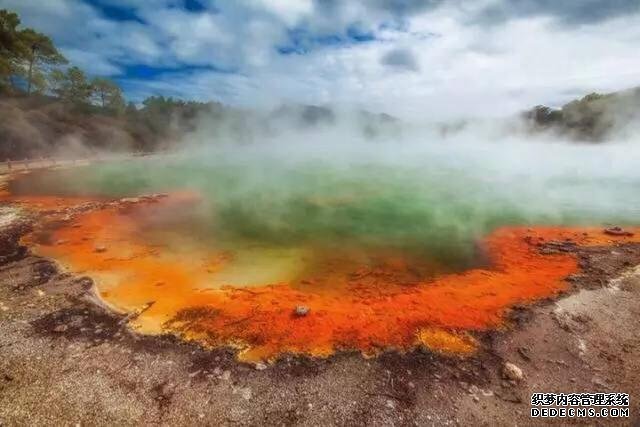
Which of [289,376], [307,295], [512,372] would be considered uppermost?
[307,295]

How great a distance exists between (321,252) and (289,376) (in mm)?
5043

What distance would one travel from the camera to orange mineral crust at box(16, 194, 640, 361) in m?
5.69

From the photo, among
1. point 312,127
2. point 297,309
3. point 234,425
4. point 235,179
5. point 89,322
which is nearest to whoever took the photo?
point 234,425

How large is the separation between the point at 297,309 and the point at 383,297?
1946 millimetres

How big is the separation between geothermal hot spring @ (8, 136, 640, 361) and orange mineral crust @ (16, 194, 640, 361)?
3 cm

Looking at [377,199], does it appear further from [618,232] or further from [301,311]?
[301,311]

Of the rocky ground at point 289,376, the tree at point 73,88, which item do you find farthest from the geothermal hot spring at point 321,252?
the tree at point 73,88

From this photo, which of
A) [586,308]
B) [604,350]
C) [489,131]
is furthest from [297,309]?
[489,131]

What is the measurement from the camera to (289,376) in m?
4.81

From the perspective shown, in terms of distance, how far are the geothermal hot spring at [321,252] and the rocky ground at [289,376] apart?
0.40 m

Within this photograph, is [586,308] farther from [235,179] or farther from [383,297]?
[235,179]

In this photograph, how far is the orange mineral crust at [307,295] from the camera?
5.69 metres

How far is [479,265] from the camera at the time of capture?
8797 millimetres

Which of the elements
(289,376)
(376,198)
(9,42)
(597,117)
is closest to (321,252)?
(289,376)
